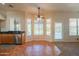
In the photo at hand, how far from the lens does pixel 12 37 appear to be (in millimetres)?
2867

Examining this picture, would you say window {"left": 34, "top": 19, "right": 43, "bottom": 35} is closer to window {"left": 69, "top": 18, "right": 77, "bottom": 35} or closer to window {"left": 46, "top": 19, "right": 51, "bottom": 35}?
window {"left": 46, "top": 19, "right": 51, "bottom": 35}

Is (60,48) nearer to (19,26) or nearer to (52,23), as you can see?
(52,23)

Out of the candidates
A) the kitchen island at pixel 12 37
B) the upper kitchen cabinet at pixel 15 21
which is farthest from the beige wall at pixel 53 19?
the kitchen island at pixel 12 37

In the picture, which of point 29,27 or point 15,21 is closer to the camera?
point 29,27

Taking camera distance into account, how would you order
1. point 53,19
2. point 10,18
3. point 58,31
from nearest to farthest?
point 10,18 < point 58,31 < point 53,19

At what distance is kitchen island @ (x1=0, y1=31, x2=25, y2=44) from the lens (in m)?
2.71

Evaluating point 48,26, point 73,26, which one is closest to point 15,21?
point 48,26

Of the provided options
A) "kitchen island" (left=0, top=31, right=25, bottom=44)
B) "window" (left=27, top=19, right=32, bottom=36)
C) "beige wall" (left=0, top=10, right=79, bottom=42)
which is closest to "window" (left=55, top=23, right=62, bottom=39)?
"beige wall" (left=0, top=10, right=79, bottom=42)

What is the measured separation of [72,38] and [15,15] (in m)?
1.42

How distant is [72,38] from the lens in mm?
2941

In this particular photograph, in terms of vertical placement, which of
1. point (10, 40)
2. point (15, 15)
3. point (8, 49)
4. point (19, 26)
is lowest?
point (8, 49)

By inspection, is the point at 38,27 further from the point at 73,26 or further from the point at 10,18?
the point at 73,26

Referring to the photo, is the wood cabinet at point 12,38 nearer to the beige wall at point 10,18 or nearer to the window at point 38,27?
the beige wall at point 10,18

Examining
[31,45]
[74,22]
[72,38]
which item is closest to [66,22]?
[74,22]
